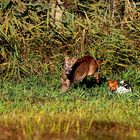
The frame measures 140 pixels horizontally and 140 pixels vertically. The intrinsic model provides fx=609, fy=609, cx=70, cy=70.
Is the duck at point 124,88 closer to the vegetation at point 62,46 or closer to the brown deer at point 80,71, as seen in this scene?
the vegetation at point 62,46

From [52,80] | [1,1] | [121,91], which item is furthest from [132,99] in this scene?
[1,1]

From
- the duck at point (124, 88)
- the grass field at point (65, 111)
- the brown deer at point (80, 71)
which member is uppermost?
the brown deer at point (80, 71)

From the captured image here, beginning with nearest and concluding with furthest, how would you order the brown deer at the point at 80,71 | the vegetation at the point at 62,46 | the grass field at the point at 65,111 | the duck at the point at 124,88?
the grass field at the point at 65,111
the vegetation at the point at 62,46
the duck at the point at 124,88
the brown deer at the point at 80,71

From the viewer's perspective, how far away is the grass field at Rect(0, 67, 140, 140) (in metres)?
7.35

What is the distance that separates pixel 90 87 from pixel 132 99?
165cm

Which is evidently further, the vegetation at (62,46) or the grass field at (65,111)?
the vegetation at (62,46)

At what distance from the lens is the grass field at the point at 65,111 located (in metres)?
7.35

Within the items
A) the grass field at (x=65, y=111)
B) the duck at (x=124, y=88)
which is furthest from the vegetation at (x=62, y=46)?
the duck at (x=124, y=88)

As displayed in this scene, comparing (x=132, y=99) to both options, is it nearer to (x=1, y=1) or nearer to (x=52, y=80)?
(x=52, y=80)

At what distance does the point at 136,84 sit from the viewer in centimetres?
1220

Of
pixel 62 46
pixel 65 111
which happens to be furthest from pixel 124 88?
pixel 65 111

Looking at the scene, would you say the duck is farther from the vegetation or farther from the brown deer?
the brown deer

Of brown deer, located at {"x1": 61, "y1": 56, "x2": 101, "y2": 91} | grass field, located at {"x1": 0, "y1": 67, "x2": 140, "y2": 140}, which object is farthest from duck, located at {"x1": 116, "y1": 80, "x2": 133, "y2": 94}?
brown deer, located at {"x1": 61, "y1": 56, "x2": 101, "y2": 91}

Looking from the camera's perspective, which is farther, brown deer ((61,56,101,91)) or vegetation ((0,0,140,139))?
brown deer ((61,56,101,91))
